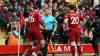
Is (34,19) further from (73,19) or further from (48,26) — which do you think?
(73,19)

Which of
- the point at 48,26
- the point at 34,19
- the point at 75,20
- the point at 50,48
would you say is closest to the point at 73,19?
the point at 75,20

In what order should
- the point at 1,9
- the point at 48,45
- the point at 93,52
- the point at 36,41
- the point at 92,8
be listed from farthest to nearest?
the point at 92,8
the point at 1,9
the point at 93,52
the point at 48,45
the point at 36,41

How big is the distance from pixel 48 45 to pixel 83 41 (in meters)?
3.66

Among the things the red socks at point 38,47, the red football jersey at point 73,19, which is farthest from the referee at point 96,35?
the red socks at point 38,47

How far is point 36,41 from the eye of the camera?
16.3 m

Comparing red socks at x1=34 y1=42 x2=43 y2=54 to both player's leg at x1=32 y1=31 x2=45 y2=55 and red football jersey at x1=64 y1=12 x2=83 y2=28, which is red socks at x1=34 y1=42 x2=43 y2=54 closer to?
player's leg at x1=32 y1=31 x2=45 y2=55

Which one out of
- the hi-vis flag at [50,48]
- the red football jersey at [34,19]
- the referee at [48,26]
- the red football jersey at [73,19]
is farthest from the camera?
the hi-vis flag at [50,48]

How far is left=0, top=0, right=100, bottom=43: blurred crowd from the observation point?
2076 cm

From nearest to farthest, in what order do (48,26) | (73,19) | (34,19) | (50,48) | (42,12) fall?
(73,19), (34,19), (48,26), (50,48), (42,12)

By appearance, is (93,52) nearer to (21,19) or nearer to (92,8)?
(21,19)

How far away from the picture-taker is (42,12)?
1912cm

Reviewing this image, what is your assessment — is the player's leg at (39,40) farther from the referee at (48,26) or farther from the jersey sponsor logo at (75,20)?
the jersey sponsor logo at (75,20)

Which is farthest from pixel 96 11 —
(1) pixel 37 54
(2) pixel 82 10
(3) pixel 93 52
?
(1) pixel 37 54

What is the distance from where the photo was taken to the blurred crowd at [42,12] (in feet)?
68.1
